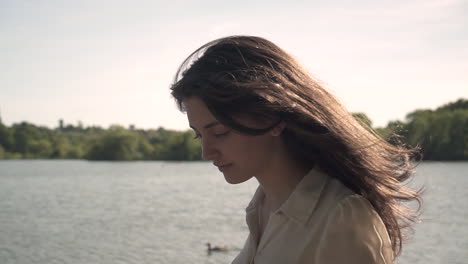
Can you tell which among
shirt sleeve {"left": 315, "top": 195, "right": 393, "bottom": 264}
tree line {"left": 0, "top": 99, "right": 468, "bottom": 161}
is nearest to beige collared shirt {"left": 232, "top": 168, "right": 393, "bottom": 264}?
shirt sleeve {"left": 315, "top": 195, "right": 393, "bottom": 264}

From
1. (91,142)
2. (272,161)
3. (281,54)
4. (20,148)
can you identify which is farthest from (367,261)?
(20,148)

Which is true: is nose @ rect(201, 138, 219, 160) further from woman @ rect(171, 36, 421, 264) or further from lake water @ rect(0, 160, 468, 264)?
lake water @ rect(0, 160, 468, 264)

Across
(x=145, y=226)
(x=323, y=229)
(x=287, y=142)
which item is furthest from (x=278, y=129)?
(x=145, y=226)

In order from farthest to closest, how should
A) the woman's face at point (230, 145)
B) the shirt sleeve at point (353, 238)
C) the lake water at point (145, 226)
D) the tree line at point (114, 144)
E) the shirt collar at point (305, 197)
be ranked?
the tree line at point (114, 144) → the lake water at point (145, 226) → the woman's face at point (230, 145) → the shirt collar at point (305, 197) → the shirt sleeve at point (353, 238)

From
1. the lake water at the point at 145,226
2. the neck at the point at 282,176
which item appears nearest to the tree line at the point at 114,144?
the lake water at the point at 145,226

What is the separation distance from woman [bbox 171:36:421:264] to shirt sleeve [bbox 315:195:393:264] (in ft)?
0.03

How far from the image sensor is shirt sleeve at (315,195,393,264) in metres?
→ 1.77

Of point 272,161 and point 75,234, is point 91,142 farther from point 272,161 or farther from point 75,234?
point 272,161

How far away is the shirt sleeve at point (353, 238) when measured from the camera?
177cm

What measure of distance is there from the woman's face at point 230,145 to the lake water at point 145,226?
12.5 metres

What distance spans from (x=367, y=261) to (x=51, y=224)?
3176 centimetres

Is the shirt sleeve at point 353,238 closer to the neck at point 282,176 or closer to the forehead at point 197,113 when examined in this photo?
the neck at point 282,176

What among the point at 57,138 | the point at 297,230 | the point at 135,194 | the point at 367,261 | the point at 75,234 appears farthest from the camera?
the point at 57,138

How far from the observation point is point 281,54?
211cm
